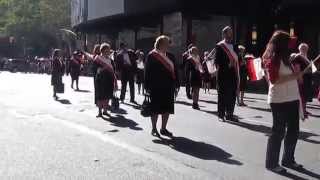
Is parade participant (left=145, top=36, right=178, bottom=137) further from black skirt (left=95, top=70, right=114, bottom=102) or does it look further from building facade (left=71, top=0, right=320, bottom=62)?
building facade (left=71, top=0, right=320, bottom=62)

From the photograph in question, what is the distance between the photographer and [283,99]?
25.2ft

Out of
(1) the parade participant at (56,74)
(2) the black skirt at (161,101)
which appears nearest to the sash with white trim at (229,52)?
(2) the black skirt at (161,101)

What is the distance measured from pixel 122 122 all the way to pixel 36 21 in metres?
54.1

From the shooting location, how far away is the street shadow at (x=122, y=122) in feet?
40.8

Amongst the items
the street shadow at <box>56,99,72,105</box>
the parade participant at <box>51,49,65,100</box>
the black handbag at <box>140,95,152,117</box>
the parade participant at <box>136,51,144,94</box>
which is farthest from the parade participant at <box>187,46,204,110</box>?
the parade participant at <box>51,49,65,100</box>

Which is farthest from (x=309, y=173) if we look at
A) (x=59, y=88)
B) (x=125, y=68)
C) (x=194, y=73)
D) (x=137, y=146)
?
(x=59, y=88)

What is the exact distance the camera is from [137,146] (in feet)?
32.7

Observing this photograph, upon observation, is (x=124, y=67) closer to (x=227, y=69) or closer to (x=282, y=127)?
(x=227, y=69)

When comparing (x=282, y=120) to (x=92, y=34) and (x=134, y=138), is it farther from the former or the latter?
(x=92, y=34)

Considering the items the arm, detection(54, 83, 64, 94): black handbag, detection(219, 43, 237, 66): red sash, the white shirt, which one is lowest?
detection(54, 83, 64, 94): black handbag

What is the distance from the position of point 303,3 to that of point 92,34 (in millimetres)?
24349

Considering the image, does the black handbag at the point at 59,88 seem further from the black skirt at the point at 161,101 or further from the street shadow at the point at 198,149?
the street shadow at the point at 198,149

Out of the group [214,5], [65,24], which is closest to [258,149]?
[214,5]

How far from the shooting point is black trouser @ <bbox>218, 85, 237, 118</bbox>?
12.6 m
